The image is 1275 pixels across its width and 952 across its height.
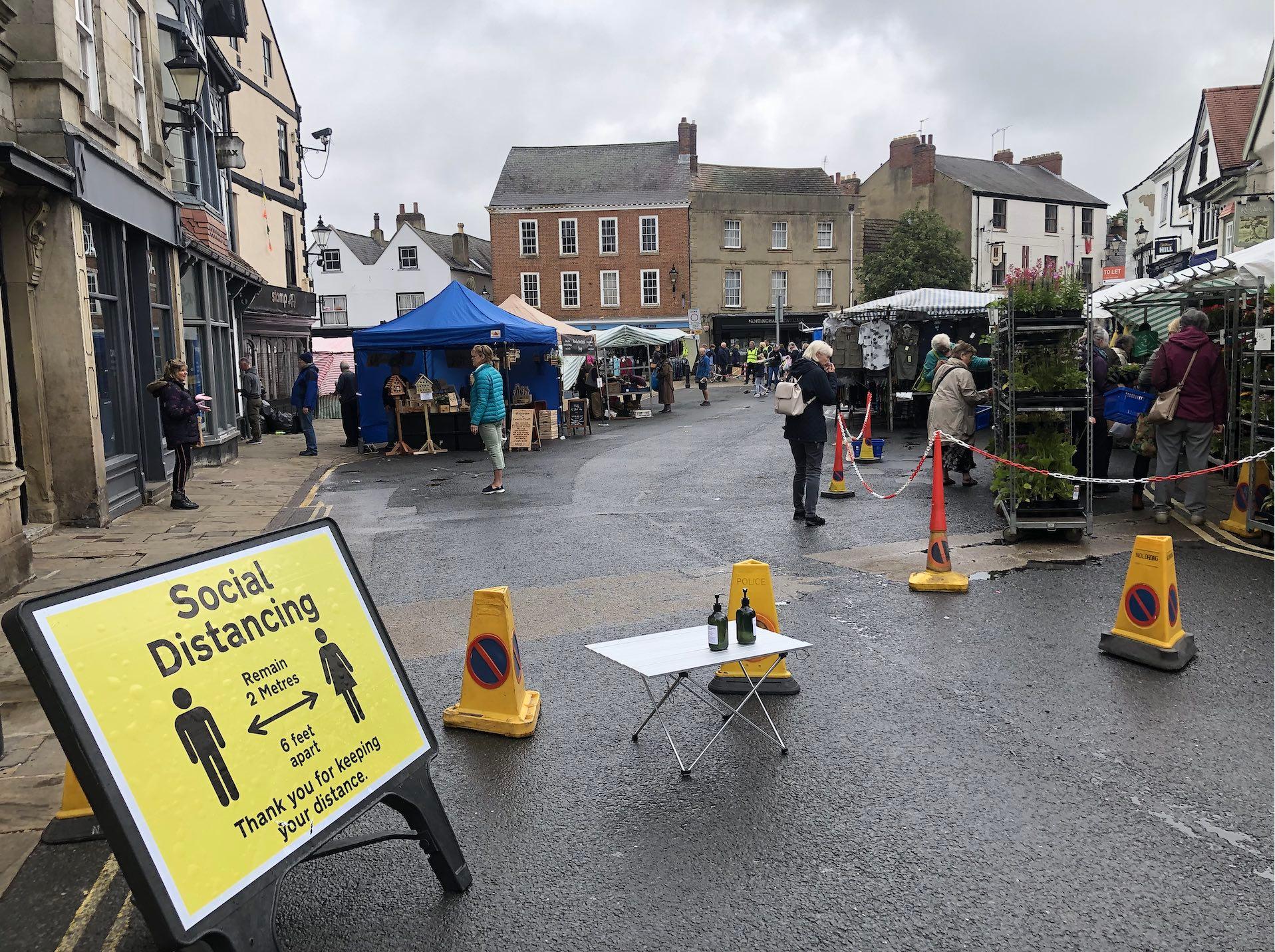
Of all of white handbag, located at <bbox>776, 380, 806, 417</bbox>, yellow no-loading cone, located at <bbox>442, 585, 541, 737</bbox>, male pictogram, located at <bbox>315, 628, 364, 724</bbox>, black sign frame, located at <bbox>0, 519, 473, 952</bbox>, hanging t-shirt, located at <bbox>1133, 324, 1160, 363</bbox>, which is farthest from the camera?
hanging t-shirt, located at <bbox>1133, 324, 1160, 363</bbox>

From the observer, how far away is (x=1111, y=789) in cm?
435

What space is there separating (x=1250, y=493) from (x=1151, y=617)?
A: 13.7 feet

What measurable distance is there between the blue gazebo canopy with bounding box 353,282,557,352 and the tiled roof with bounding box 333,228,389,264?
126 ft

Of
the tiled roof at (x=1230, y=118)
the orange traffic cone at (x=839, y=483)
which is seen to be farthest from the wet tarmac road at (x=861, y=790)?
the tiled roof at (x=1230, y=118)

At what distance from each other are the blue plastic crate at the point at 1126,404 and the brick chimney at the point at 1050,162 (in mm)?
54482

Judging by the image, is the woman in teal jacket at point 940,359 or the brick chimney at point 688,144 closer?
the woman in teal jacket at point 940,359

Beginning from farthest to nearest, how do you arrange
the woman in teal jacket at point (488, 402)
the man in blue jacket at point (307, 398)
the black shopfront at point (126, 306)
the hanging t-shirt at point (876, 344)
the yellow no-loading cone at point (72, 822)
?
the hanging t-shirt at point (876, 344), the man in blue jacket at point (307, 398), the woman in teal jacket at point (488, 402), the black shopfront at point (126, 306), the yellow no-loading cone at point (72, 822)

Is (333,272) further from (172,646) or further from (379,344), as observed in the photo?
(172,646)

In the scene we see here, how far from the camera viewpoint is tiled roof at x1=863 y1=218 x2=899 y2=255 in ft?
180

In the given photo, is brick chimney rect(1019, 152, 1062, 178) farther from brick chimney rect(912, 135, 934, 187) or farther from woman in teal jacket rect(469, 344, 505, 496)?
woman in teal jacket rect(469, 344, 505, 496)

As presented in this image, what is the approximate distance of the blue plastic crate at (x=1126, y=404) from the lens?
37.4ft

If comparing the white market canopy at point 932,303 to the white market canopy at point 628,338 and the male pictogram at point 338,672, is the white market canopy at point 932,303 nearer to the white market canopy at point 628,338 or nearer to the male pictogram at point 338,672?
the white market canopy at point 628,338

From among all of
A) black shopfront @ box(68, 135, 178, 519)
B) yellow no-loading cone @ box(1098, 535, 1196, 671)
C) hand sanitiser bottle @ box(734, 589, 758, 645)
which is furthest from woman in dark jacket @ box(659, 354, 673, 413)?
hand sanitiser bottle @ box(734, 589, 758, 645)

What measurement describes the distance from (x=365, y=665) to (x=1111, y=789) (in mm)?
3194
